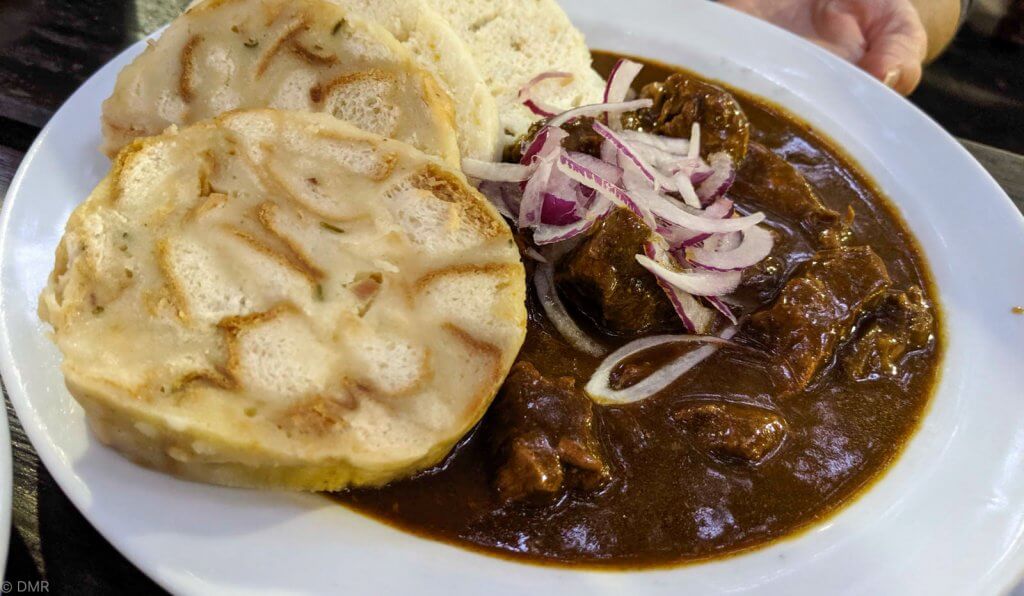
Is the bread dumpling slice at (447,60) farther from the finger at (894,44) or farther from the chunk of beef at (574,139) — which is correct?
the finger at (894,44)

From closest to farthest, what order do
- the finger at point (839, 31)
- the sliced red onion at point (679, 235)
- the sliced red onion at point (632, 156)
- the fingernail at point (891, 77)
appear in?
the sliced red onion at point (679, 235) → the sliced red onion at point (632, 156) → the fingernail at point (891, 77) → the finger at point (839, 31)

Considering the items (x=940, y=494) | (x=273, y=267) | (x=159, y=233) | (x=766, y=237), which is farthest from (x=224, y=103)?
(x=940, y=494)

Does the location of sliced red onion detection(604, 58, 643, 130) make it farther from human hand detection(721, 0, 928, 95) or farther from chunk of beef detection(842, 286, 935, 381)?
human hand detection(721, 0, 928, 95)

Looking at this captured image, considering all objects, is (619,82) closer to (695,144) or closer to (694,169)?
(695,144)

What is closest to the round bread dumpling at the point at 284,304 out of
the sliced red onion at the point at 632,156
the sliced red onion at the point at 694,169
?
the sliced red onion at the point at 632,156

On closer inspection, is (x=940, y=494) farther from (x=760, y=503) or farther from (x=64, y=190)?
(x=64, y=190)

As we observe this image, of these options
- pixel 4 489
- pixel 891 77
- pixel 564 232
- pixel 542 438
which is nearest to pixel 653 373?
pixel 542 438
